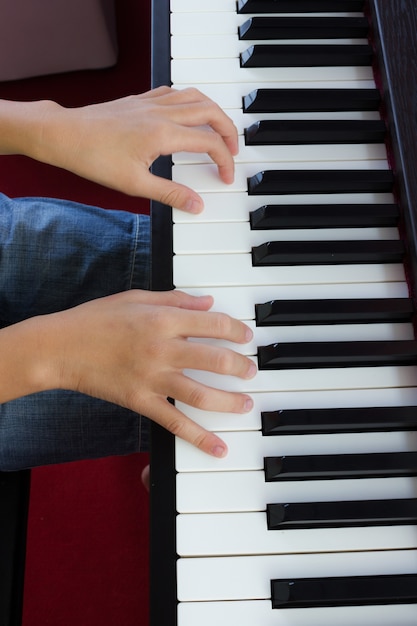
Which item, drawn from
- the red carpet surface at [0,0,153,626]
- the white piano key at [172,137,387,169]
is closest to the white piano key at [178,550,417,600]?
the white piano key at [172,137,387,169]

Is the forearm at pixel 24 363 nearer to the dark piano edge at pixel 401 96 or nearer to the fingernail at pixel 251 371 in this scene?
the fingernail at pixel 251 371

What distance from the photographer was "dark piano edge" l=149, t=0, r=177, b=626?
60cm

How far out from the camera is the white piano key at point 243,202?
0.74 metres

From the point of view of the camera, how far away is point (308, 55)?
0.81 meters

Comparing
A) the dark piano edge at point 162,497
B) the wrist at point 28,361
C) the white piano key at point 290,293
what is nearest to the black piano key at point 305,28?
the dark piano edge at point 162,497

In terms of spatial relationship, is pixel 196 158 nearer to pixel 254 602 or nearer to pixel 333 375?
pixel 333 375

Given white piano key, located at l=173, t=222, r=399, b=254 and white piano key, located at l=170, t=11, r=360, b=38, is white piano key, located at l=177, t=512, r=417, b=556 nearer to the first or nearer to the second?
white piano key, located at l=173, t=222, r=399, b=254

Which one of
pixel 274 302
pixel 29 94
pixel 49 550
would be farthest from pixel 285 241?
pixel 29 94

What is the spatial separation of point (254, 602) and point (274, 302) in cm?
29

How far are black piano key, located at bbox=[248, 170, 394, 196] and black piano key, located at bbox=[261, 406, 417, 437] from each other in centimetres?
26

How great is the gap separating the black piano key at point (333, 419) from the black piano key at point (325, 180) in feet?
0.84

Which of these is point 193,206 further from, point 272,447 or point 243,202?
Result: point 272,447

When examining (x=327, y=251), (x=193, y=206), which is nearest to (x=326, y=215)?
(x=327, y=251)

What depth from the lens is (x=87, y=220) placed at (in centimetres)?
97
